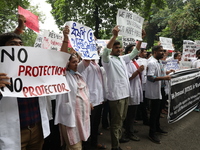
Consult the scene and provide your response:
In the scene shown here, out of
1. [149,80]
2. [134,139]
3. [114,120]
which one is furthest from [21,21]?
[134,139]

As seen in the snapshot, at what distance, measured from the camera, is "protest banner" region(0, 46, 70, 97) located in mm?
1625

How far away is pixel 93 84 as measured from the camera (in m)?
3.06

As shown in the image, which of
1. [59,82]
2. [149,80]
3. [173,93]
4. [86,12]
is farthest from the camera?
[86,12]

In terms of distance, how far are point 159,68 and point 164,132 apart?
5.15 ft

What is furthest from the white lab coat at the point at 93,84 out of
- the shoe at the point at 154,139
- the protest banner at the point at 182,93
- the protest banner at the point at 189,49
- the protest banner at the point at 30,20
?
the protest banner at the point at 189,49

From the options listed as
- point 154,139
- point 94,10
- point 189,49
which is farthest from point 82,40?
point 94,10

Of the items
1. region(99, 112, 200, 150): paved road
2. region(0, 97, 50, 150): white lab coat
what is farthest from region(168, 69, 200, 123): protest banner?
region(0, 97, 50, 150): white lab coat

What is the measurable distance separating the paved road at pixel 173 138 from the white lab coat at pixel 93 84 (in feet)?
3.58

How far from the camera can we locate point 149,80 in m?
3.60

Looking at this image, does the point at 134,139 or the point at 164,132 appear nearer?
the point at 134,139

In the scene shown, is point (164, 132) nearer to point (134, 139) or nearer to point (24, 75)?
point (134, 139)

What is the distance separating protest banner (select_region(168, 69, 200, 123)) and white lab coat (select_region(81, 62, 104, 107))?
168cm

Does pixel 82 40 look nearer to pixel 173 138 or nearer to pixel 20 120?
pixel 20 120

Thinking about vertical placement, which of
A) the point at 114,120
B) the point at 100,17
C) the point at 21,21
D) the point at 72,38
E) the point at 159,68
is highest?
the point at 100,17
